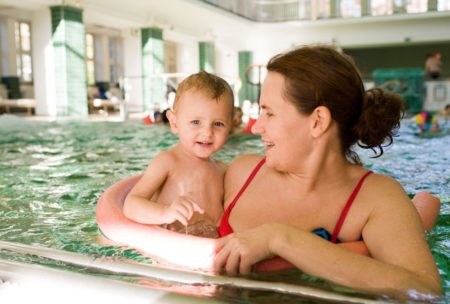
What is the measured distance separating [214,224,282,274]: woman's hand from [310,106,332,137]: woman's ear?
1.06ft


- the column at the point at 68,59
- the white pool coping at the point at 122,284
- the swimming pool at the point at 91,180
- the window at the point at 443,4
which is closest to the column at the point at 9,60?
the column at the point at 68,59

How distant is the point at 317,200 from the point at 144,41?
50.8ft

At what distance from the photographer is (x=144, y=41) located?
16359 millimetres

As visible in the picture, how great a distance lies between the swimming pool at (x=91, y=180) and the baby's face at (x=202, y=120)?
0.50 metres

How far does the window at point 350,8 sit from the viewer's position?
2112cm

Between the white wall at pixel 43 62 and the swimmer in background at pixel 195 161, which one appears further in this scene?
the white wall at pixel 43 62

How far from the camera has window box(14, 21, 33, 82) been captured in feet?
55.3

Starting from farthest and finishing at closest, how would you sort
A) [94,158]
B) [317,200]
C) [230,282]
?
[94,158] < [317,200] < [230,282]

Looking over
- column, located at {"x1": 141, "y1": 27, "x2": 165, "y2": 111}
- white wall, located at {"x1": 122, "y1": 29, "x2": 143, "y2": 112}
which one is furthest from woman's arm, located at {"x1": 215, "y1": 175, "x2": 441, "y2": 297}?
white wall, located at {"x1": 122, "y1": 29, "x2": 143, "y2": 112}

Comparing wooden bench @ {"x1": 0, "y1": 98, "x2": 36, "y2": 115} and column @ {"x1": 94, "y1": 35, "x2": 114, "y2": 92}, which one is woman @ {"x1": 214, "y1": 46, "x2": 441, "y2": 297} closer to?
wooden bench @ {"x1": 0, "y1": 98, "x2": 36, "y2": 115}

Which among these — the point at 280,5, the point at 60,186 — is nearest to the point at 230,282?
the point at 60,186

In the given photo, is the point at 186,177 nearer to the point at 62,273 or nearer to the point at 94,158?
the point at 62,273

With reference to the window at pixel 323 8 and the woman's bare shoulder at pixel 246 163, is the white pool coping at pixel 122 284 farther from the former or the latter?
the window at pixel 323 8

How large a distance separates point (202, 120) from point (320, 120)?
58 cm
